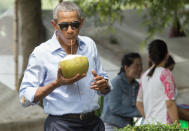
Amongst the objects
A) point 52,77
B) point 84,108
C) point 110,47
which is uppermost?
point 52,77

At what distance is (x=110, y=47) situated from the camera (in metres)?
13.1

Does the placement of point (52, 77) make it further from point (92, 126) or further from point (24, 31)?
point (24, 31)

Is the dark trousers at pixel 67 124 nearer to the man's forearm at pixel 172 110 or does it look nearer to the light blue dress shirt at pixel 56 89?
the light blue dress shirt at pixel 56 89

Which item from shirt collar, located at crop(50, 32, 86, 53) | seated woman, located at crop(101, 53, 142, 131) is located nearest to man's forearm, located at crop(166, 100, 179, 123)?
seated woman, located at crop(101, 53, 142, 131)

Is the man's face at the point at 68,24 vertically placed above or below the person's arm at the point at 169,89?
above

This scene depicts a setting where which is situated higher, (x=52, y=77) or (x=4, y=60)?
(x=52, y=77)

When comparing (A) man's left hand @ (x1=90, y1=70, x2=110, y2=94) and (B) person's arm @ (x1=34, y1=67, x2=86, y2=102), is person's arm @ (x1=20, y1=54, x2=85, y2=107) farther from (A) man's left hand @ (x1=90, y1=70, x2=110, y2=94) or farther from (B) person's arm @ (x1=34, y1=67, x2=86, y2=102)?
(A) man's left hand @ (x1=90, y1=70, x2=110, y2=94)

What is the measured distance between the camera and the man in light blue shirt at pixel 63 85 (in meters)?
2.52

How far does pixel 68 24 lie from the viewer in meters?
2.55

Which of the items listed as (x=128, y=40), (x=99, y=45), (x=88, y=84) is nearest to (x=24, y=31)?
(x=88, y=84)

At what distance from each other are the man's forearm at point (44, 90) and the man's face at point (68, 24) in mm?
341

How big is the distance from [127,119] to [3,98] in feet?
4.88

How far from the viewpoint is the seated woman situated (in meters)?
4.84

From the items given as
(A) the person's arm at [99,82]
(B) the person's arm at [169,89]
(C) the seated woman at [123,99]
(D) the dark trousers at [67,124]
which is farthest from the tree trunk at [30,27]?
(D) the dark trousers at [67,124]
